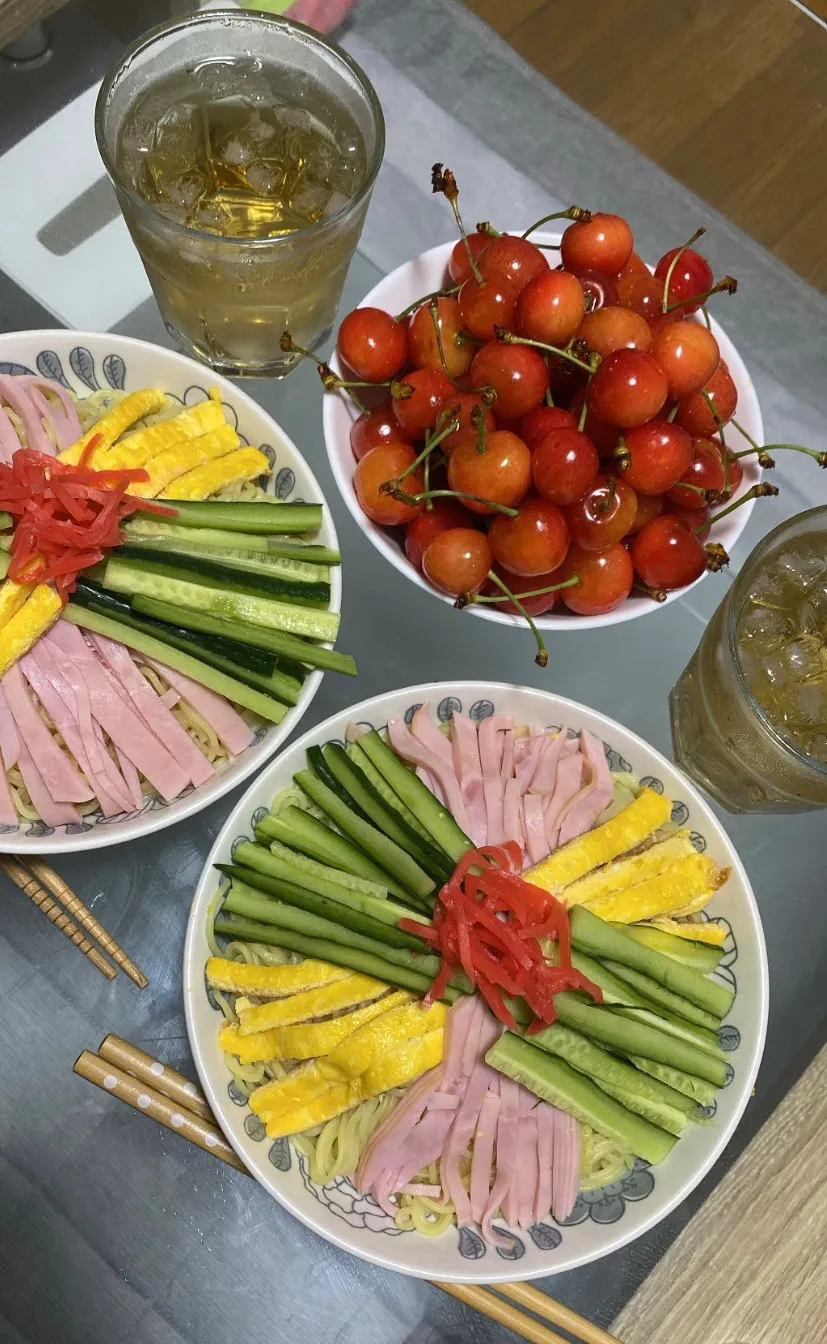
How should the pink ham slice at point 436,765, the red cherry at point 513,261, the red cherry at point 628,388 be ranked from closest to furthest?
the red cherry at point 628,388 → the red cherry at point 513,261 → the pink ham slice at point 436,765

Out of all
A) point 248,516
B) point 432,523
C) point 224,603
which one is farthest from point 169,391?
point 432,523

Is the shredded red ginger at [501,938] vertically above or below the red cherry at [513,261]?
below

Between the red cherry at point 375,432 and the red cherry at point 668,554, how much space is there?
0.41m

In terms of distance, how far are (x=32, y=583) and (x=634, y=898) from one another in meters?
1.04

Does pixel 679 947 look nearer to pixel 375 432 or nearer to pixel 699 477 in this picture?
pixel 699 477

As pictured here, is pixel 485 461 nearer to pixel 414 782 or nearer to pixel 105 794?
pixel 414 782

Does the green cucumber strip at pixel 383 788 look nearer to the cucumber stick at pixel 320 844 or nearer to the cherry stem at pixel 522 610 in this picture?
Answer: the cucumber stick at pixel 320 844

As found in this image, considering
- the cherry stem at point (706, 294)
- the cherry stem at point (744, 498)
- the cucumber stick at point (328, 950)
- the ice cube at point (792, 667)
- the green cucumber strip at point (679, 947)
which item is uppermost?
the cherry stem at point (706, 294)

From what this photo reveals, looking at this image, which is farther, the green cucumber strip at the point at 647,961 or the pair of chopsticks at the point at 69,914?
the pair of chopsticks at the point at 69,914

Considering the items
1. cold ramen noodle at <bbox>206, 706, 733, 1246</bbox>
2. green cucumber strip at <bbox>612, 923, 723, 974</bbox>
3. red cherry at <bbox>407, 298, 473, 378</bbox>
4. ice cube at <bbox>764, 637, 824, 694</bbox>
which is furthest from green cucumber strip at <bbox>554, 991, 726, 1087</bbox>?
red cherry at <bbox>407, 298, 473, 378</bbox>

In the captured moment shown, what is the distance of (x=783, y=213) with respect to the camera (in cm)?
215

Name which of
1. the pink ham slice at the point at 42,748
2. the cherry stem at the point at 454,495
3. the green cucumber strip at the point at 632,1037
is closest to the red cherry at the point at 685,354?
the cherry stem at the point at 454,495

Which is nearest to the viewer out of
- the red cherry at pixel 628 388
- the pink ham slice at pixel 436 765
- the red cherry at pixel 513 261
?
the red cherry at pixel 628 388

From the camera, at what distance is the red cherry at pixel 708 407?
5.36ft
